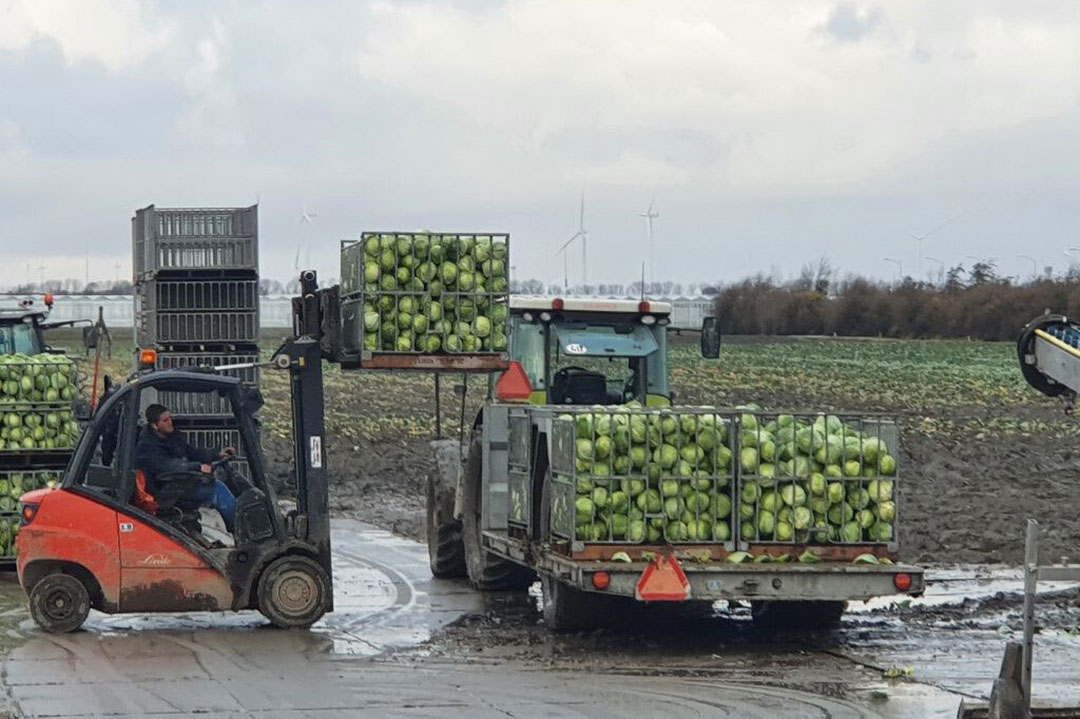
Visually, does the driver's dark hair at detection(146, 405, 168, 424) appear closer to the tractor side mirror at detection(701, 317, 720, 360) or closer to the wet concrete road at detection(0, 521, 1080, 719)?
the wet concrete road at detection(0, 521, 1080, 719)

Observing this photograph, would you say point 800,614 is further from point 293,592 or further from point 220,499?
point 220,499

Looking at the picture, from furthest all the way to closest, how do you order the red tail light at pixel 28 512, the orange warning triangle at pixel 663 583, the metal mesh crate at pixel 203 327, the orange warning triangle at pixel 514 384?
1. the metal mesh crate at pixel 203 327
2. the orange warning triangle at pixel 514 384
3. the red tail light at pixel 28 512
4. the orange warning triangle at pixel 663 583

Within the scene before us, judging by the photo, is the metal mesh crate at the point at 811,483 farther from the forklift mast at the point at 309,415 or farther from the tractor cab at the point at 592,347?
the forklift mast at the point at 309,415

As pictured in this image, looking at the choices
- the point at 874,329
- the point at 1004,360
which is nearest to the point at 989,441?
the point at 1004,360

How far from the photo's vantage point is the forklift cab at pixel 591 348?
16391mm

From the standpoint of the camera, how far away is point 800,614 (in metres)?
14.6

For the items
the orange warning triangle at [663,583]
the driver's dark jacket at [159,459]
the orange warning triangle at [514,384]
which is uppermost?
the orange warning triangle at [514,384]

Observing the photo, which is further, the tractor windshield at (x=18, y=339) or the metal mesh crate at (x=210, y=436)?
the tractor windshield at (x=18, y=339)

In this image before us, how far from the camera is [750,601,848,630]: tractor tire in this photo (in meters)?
14.5

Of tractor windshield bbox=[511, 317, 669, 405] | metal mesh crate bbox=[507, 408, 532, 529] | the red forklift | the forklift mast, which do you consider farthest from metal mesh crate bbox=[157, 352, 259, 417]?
metal mesh crate bbox=[507, 408, 532, 529]

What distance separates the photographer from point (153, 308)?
20297mm

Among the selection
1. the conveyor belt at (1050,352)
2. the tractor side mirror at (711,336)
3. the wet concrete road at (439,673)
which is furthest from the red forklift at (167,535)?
the conveyor belt at (1050,352)

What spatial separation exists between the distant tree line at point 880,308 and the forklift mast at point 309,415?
61.2 m

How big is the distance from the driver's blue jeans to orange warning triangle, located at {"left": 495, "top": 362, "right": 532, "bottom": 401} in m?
2.55
